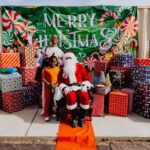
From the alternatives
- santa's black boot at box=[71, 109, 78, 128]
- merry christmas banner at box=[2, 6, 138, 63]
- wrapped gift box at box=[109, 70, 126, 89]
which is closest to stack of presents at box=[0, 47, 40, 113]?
merry christmas banner at box=[2, 6, 138, 63]

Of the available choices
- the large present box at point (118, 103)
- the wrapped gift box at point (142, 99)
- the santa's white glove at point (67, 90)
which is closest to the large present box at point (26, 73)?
the santa's white glove at point (67, 90)

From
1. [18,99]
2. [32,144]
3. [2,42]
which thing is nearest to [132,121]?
[32,144]

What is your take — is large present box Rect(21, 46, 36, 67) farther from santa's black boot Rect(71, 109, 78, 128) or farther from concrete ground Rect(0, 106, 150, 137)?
santa's black boot Rect(71, 109, 78, 128)

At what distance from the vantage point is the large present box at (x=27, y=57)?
6289 mm

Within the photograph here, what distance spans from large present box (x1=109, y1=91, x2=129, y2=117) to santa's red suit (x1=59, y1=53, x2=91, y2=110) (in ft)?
2.31

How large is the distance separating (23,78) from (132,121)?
2.94 m

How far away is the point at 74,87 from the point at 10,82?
1.70 meters

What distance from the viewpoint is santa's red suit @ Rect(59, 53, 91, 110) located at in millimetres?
4637

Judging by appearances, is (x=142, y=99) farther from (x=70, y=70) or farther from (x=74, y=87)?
(x=70, y=70)

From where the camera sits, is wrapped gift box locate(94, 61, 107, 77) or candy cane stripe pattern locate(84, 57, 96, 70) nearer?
wrapped gift box locate(94, 61, 107, 77)

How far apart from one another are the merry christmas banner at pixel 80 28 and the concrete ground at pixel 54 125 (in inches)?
97.6

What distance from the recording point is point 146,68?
5.32 metres

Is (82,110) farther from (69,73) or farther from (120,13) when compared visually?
(120,13)

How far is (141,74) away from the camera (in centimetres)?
546
